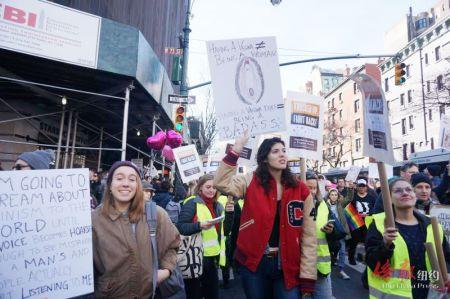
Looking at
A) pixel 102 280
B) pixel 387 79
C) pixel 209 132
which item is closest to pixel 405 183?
pixel 102 280

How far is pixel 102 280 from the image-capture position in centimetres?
248

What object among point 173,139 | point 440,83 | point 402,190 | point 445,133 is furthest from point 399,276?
point 440,83

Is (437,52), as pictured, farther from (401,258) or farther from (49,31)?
(401,258)

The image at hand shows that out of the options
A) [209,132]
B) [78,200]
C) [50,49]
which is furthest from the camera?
[209,132]

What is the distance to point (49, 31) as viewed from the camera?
6977mm

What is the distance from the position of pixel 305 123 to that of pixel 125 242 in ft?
10.5

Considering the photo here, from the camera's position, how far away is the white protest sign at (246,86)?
3896mm

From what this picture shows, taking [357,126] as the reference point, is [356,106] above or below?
above

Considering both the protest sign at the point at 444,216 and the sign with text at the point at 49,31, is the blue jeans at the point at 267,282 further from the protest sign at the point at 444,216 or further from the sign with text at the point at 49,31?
the sign with text at the point at 49,31

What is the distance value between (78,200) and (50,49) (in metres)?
5.69

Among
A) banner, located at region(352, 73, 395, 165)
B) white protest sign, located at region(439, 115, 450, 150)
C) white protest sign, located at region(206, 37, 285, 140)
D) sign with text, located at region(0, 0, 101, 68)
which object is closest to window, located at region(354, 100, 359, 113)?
white protest sign, located at region(439, 115, 450, 150)

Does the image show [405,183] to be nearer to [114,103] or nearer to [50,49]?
[50,49]

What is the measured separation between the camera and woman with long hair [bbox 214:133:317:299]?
2932 mm

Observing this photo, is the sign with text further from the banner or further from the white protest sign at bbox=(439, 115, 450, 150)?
the white protest sign at bbox=(439, 115, 450, 150)
